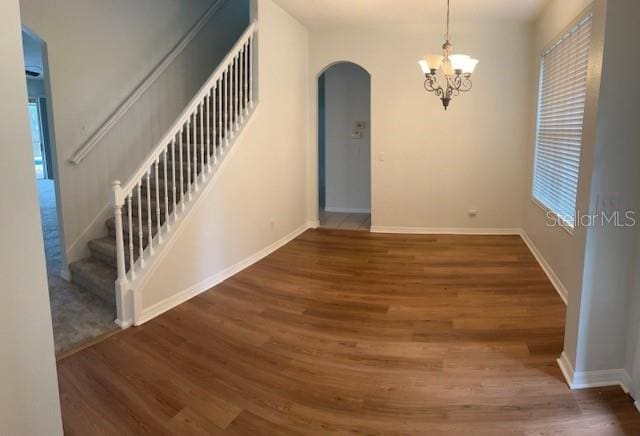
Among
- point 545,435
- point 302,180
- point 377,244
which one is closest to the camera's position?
point 545,435

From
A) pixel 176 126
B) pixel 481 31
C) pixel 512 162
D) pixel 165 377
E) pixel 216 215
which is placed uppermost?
pixel 481 31

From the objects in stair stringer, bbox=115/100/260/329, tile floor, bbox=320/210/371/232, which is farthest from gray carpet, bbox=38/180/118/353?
tile floor, bbox=320/210/371/232

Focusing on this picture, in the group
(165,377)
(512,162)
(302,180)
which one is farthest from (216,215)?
(512,162)

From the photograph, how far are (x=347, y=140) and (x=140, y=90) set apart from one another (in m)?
3.67

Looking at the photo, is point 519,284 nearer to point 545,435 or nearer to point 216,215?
point 545,435

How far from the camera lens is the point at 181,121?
3.74m

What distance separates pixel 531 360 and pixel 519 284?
1458mm

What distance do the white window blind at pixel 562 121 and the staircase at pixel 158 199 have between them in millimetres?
2973

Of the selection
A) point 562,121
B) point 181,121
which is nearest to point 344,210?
point 562,121

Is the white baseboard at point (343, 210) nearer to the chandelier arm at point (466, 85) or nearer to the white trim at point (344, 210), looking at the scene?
the white trim at point (344, 210)

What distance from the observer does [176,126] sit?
368cm

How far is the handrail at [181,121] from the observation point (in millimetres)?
3330

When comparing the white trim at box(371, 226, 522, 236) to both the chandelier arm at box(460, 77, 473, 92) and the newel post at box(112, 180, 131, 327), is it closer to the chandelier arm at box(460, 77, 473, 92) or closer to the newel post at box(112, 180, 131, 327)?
the chandelier arm at box(460, 77, 473, 92)

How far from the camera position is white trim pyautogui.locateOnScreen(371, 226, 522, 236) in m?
6.08
